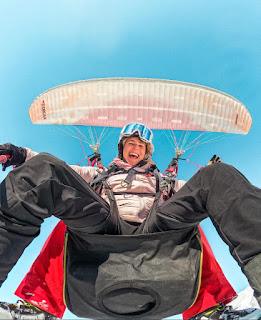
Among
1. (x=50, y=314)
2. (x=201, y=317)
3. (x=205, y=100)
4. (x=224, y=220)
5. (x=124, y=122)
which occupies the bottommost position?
(x=50, y=314)

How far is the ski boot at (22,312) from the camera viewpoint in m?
3.24

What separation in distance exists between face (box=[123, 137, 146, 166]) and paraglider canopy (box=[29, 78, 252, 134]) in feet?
9.37

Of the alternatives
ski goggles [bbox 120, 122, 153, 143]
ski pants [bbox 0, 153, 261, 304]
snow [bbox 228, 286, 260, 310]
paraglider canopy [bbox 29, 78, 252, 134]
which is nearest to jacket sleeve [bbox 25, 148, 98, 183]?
ski goggles [bbox 120, 122, 153, 143]

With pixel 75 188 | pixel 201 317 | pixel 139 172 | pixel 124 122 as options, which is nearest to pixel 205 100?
pixel 124 122

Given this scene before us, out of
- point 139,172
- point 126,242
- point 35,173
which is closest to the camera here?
point 35,173

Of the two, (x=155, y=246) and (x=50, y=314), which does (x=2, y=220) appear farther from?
(x=50, y=314)

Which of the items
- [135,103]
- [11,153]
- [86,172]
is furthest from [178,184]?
[135,103]

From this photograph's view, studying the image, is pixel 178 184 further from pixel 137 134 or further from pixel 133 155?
pixel 137 134

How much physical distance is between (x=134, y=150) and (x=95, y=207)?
7.30ft

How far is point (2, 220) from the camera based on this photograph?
7.05 feet

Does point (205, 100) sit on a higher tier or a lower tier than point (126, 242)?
higher

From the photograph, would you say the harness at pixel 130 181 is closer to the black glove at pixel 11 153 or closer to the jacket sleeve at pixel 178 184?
the jacket sleeve at pixel 178 184

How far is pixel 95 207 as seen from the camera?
265cm

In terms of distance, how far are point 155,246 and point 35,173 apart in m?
1.26
